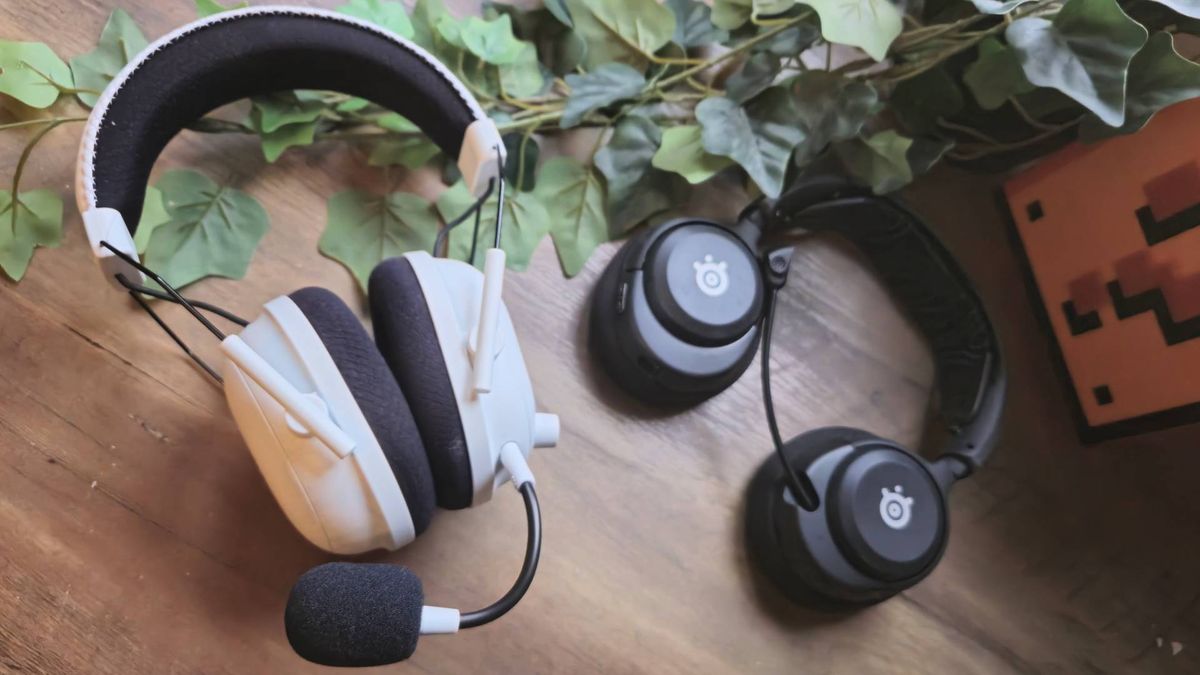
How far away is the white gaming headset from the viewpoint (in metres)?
0.44

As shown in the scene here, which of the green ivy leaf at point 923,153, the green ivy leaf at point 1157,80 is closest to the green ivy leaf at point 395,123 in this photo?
the green ivy leaf at point 923,153

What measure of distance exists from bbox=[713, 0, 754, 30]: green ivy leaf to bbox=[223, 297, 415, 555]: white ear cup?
43cm

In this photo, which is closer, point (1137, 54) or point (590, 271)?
point (1137, 54)

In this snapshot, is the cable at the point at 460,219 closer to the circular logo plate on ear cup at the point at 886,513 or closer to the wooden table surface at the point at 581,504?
the wooden table surface at the point at 581,504

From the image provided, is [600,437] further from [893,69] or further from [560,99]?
[893,69]

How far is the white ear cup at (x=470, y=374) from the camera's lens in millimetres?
478

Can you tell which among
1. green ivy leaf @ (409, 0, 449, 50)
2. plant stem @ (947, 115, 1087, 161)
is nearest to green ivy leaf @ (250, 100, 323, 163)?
green ivy leaf @ (409, 0, 449, 50)

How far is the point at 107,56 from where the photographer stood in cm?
63

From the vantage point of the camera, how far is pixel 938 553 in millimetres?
640

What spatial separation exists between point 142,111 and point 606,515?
1.42ft

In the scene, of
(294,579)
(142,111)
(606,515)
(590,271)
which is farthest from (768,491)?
(142,111)

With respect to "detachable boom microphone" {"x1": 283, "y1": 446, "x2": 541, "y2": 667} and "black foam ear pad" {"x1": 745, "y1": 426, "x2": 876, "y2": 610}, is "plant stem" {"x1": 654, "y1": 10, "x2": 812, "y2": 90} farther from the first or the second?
"detachable boom microphone" {"x1": 283, "y1": 446, "x2": 541, "y2": 667}

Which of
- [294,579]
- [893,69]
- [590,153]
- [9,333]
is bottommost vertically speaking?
[294,579]

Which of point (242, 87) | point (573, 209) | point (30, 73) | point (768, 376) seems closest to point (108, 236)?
point (242, 87)
